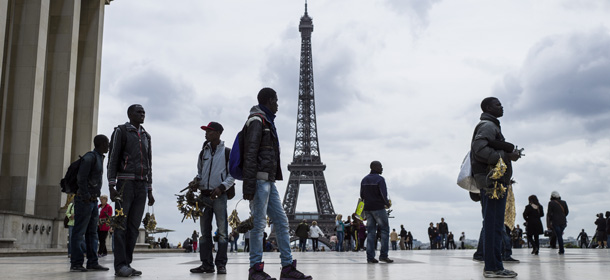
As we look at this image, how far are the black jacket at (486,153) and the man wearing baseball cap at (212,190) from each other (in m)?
3.14

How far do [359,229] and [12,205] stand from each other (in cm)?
1448

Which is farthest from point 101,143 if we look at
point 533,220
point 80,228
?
point 533,220

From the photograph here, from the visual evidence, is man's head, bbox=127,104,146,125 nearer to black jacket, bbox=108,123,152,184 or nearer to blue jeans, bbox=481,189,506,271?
black jacket, bbox=108,123,152,184

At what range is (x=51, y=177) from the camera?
83.8ft

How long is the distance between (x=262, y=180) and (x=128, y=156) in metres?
2.31

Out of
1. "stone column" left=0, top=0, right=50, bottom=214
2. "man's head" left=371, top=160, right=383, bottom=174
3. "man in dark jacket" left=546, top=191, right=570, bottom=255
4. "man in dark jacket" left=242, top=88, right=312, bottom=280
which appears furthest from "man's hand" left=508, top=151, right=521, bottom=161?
"stone column" left=0, top=0, right=50, bottom=214

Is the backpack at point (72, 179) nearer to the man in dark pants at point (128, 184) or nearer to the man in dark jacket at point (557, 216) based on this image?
the man in dark pants at point (128, 184)

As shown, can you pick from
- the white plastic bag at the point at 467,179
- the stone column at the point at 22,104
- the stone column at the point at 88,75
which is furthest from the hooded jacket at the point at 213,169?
the stone column at the point at 88,75

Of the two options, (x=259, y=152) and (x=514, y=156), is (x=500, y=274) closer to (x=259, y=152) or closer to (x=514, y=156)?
(x=514, y=156)

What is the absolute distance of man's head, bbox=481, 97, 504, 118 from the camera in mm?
7234

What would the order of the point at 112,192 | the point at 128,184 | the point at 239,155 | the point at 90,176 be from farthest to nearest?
the point at 90,176 < the point at 128,184 < the point at 112,192 < the point at 239,155

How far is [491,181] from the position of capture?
6781mm

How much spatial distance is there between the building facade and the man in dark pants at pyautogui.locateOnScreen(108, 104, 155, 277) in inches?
511

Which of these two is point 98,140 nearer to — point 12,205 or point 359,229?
point 12,205
